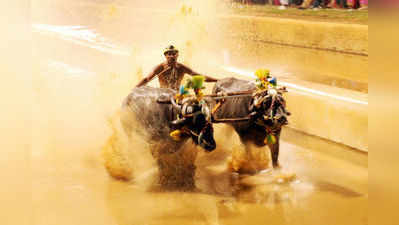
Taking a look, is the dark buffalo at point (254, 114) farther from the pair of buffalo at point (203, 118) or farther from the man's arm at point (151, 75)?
the man's arm at point (151, 75)

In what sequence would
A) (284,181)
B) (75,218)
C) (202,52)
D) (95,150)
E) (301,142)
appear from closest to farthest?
(75,218) < (284,181) < (95,150) < (301,142) < (202,52)

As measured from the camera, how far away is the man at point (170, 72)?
5.38m

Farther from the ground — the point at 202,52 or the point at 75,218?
the point at 202,52

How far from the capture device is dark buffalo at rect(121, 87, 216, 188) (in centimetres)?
463

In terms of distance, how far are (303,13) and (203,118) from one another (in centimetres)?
898

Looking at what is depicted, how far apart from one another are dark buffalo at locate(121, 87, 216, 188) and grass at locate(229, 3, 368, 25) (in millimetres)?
6379

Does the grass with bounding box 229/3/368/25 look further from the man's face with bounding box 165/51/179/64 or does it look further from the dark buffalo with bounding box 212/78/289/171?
the man's face with bounding box 165/51/179/64

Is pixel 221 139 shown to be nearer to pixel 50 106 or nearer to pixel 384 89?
pixel 50 106

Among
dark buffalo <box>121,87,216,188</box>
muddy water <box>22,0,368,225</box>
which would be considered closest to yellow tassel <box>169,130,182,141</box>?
dark buffalo <box>121,87,216,188</box>

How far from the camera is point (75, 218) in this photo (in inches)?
165

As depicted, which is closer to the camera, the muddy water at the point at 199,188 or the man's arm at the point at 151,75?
the muddy water at the point at 199,188

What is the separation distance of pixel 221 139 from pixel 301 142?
1136 millimetres

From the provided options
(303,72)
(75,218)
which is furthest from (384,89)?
(303,72)

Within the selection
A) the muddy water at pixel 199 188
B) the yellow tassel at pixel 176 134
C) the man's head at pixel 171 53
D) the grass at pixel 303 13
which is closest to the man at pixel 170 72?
the man's head at pixel 171 53
